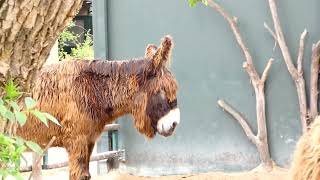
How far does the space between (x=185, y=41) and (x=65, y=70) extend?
2.31 metres

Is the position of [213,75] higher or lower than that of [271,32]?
lower

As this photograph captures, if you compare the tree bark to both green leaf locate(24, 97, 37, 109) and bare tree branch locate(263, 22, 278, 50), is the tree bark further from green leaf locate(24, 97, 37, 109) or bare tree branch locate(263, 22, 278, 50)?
green leaf locate(24, 97, 37, 109)

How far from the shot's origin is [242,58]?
7.18 m

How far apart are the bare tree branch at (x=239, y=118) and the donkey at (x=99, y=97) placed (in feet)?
6.16

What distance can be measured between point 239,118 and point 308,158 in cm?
497

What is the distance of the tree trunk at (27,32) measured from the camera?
144 centimetres

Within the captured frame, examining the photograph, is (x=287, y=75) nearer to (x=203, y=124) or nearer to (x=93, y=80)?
(x=203, y=124)

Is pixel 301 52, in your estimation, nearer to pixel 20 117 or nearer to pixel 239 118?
pixel 239 118

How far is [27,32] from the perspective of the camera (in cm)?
147

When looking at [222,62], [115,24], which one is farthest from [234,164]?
[115,24]

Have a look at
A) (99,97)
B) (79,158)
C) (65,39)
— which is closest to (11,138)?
(79,158)

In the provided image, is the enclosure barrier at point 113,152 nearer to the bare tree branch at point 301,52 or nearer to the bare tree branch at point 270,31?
the bare tree branch at point 270,31

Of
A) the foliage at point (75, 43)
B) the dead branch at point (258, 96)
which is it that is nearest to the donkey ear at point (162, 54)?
the dead branch at point (258, 96)

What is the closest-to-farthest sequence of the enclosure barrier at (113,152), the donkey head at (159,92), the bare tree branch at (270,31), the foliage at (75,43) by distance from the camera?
the donkey head at (159,92), the bare tree branch at (270,31), the enclosure barrier at (113,152), the foliage at (75,43)
